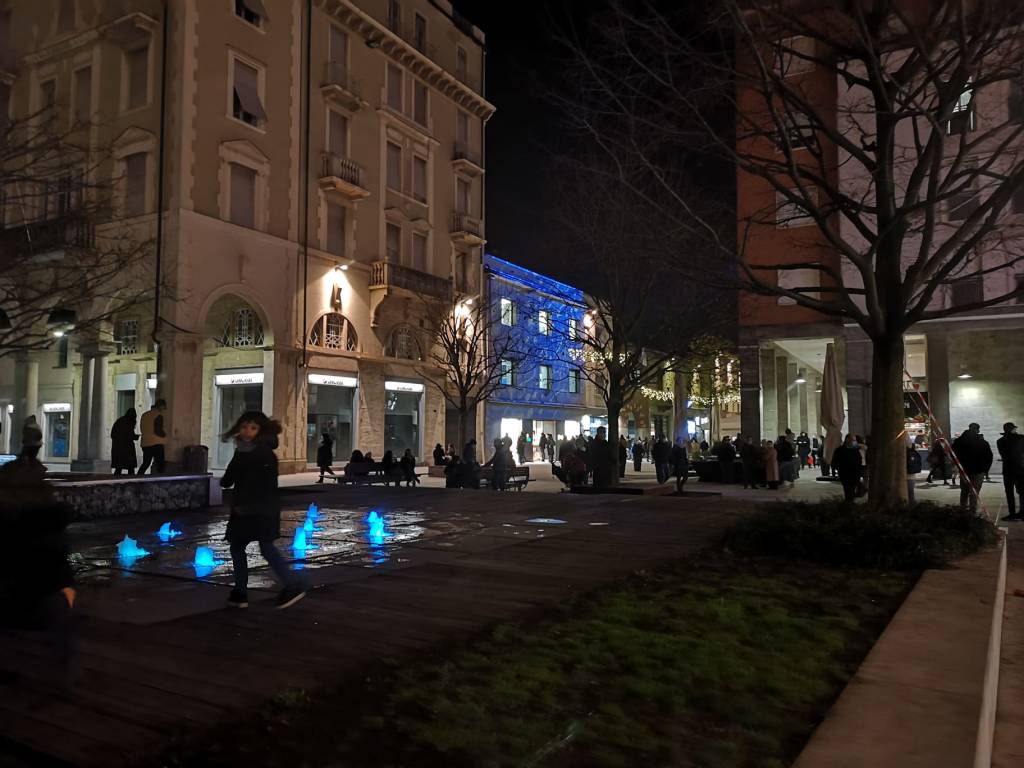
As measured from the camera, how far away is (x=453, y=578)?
717 cm

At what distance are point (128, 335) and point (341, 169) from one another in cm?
1018

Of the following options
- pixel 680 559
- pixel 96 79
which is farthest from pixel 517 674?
pixel 96 79

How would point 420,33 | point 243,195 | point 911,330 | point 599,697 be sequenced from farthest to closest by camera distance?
1. point 420,33
2. point 243,195
3. point 911,330
4. point 599,697

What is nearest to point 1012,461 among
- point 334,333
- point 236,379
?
point 334,333

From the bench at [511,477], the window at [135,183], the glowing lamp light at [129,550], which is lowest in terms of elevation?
the glowing lamp light at [129,550]

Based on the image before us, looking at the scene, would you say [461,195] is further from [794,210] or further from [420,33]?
[794,210]

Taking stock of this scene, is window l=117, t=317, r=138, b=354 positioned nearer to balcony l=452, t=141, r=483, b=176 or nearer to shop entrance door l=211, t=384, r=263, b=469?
shop entrance door l=211, t=384, r=263, b=469

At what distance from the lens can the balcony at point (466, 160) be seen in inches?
1484

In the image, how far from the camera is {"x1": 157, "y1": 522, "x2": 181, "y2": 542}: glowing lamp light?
9.88m

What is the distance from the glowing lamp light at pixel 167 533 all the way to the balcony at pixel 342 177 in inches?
854

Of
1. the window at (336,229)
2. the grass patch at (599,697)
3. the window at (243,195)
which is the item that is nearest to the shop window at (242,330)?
the window at (243,195)

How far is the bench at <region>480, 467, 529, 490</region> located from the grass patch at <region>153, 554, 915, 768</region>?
46.4 ft

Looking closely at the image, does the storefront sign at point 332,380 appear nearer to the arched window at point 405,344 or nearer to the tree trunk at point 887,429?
the arched window at point 405,344

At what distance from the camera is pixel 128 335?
93.2ft
